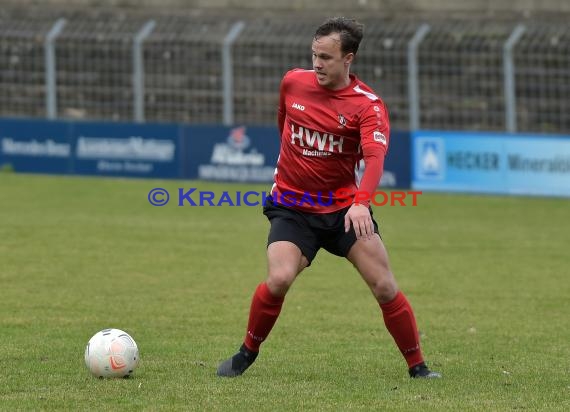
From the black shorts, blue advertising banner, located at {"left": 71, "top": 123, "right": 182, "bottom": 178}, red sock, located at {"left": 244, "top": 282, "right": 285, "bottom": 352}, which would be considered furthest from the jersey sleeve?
blue advertising banner, located at {"left": 71, "top": 123, "right": 182, "bottom": 178}

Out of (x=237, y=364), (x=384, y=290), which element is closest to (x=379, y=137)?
(x=384, y=290)

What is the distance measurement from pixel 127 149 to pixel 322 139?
15807 mm

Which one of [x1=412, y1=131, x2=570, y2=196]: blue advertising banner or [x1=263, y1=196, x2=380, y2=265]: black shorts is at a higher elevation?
[x1=263, y1=196, x2=380, y2=265]: black shorts

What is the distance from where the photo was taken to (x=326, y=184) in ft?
23.6

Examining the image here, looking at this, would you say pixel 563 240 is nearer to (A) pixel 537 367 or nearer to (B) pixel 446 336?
(B) pixel 446 336

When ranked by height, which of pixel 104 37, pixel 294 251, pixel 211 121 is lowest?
pixel 211 121

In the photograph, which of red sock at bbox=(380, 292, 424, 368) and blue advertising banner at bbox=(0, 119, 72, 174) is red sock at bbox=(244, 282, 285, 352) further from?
Result: blue advertising banner at bbox=(0, 119, 72, 174)

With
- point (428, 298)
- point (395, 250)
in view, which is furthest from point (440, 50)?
point (428, 298)

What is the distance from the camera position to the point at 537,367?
25.7 feet

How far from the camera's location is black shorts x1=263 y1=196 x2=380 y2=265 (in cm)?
713

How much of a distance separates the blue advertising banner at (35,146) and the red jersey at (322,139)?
16.0 metres

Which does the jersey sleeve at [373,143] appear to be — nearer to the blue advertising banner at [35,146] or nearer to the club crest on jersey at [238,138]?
the club crest on jersey at [238,138]

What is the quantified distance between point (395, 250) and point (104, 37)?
10.8 metres

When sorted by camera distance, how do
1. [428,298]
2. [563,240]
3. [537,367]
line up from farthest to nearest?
[563,240], [428,298], [537,367]
